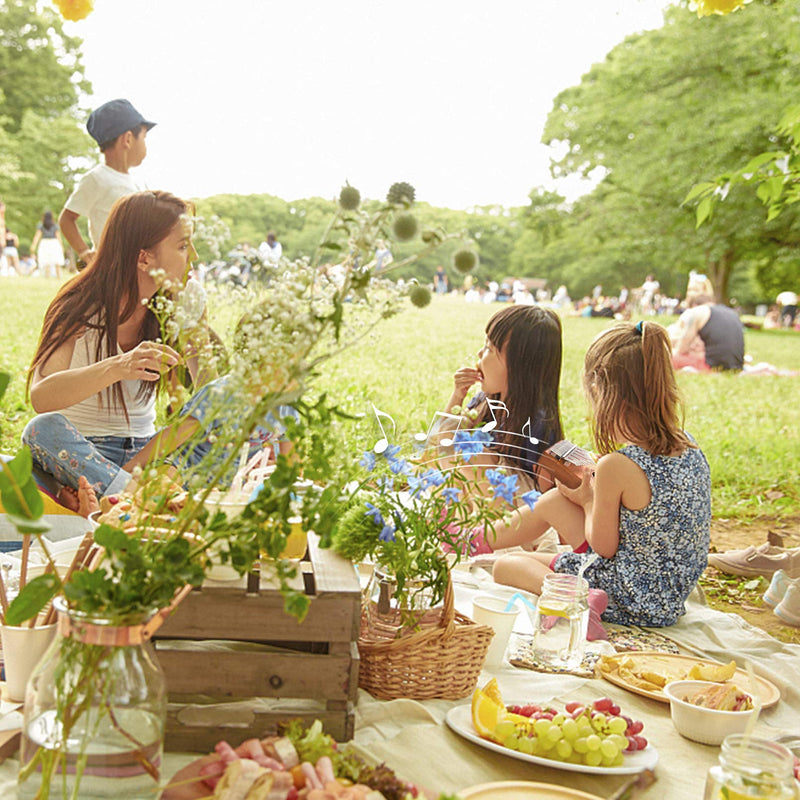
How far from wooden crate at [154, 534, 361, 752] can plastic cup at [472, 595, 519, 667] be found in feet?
2.16

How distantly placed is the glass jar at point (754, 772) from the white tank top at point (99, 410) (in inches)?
96.0

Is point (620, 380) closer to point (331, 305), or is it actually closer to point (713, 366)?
point (331, 305)

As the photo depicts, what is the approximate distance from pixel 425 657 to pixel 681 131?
20678mm

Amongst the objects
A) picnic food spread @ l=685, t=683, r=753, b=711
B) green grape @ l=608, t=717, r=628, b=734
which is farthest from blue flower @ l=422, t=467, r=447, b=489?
Result: picnic food spread @ l=685, t=683, r=753, b=711

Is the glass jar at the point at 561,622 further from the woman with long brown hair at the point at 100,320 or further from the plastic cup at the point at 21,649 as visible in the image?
the woman with long brown hair at the point at 100,320

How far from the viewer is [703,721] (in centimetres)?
198

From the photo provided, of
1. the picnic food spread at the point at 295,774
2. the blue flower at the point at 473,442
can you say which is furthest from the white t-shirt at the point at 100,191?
the picnic food spread at the point at 295,774

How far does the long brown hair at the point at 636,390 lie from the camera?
290 cm

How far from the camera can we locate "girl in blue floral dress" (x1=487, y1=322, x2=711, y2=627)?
2830mm

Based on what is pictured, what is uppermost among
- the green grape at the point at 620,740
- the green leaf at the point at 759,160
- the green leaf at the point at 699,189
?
the green leaf at the point at 759,160

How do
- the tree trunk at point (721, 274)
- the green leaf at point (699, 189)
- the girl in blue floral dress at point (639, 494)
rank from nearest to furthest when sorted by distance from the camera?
1. the girl in blue floral dress at point (639, 494)
2. the green leaf at point (699, 189)
3. the tree trunk at point (721, 274)

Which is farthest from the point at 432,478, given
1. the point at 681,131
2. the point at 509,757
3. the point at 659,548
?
the point at 681,131

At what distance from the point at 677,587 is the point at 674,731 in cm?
91

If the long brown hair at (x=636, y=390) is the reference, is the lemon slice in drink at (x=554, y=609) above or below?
below
